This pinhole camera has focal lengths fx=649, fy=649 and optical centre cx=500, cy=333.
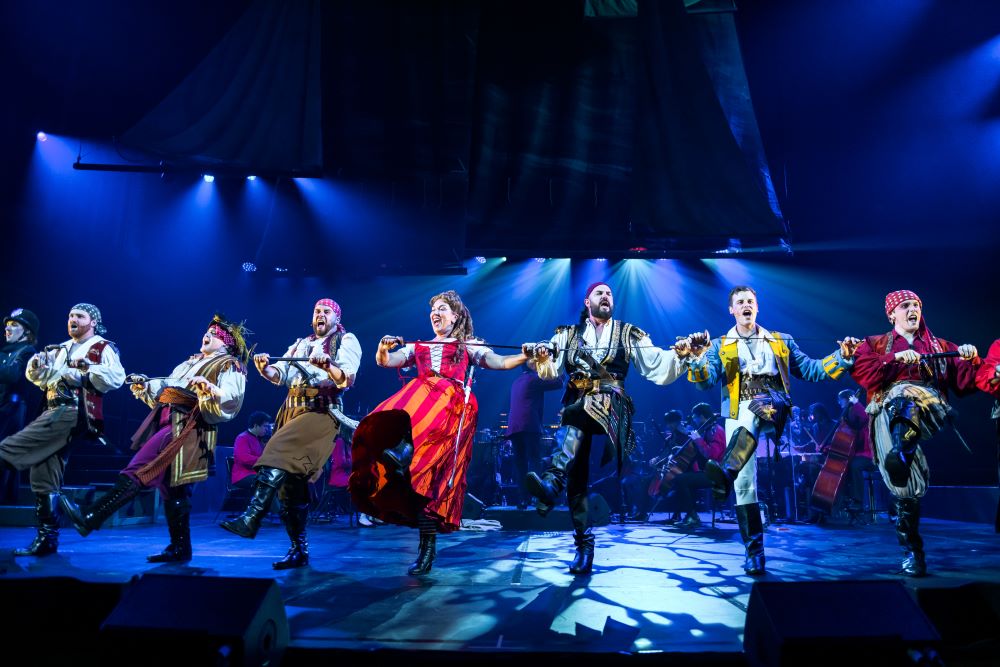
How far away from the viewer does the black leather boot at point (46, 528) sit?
16.5 feet

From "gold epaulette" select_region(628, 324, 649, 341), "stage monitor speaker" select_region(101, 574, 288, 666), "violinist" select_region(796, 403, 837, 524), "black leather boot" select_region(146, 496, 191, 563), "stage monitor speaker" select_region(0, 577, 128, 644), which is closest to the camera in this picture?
"stage monitor speaker" select_region(101, 574, 288, 666)

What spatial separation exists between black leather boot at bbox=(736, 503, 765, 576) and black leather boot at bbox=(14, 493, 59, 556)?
517 cm

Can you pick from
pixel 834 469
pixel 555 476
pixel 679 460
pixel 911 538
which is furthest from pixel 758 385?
pixel 834 469

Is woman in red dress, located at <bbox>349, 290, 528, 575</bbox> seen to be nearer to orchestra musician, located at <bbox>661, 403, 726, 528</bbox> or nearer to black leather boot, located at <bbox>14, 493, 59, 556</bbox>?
black leather boot, located at <bbox>14, 493, 59, 556</bbox>

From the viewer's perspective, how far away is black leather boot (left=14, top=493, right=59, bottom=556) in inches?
Result: 198

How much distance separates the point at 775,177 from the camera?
1039 cm

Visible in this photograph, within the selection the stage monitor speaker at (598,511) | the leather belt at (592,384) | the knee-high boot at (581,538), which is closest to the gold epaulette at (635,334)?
the leather belt at (592,384)

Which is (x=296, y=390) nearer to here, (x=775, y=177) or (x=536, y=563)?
(x=536, y=563)

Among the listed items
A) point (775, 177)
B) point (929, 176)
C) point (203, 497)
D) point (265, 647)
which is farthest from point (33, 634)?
point (929, 176)

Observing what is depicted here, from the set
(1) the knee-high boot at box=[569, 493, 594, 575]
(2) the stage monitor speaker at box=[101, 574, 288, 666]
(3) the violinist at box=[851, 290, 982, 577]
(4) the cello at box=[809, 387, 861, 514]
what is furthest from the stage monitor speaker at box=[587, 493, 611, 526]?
(2) the stage monitor speaker at box=[101, 574, 288, 666]

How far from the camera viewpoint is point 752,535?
4.38 m

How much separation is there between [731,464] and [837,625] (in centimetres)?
200

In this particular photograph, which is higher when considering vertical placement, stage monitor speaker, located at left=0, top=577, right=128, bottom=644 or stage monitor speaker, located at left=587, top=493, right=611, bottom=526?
stage monitor speaker, located at left=0, top=577, right=128, bottom=644

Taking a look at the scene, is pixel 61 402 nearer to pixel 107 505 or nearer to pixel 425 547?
pixel 107 505
